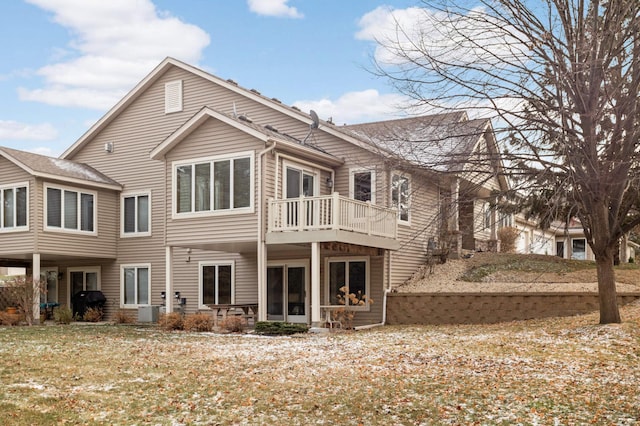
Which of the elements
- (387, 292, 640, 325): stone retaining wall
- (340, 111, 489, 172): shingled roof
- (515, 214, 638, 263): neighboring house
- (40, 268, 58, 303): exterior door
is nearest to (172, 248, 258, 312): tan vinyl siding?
(387, 292, 640, 325): stone retaining wall

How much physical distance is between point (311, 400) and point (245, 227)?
422 inches

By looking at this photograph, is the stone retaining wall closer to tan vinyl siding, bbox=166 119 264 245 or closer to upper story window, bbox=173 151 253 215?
tan vinyl siding, bbox=166 119 264 245

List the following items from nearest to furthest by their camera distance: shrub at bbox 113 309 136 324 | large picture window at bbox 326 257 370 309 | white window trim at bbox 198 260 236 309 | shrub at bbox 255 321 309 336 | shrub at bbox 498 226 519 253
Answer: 1. shrub at bbox 255 321 309 336
2. large picture window at bbox 326 257 370 309
3. white window trim at bbox 198 260 236 309
4. shrub at bbox 113 309 136 324
5. shrub at bbox 498 226 519 253

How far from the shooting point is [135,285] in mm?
26062

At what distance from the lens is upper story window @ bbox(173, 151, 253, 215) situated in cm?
1995

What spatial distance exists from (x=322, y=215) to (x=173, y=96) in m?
10.1

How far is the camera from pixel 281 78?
880 inches

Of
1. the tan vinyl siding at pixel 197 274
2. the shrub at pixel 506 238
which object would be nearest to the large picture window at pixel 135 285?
the tan vinyl siding at pixel 197 274

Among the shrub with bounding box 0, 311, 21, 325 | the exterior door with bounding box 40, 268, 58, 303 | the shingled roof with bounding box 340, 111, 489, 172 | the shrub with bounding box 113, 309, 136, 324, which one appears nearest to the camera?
the shingled roof with bounding box 340, 111, 489, 172

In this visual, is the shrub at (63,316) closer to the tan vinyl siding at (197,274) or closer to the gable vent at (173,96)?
the tan vinyl siding at (197,274)

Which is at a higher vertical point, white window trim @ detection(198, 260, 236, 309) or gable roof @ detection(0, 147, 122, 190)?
gable roof @ detection(0, 147, 122, 190)

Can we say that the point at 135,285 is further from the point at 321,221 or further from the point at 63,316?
the point at 321,221

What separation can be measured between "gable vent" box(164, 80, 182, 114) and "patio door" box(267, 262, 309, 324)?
7.42 m

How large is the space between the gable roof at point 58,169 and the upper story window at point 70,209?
475mm
